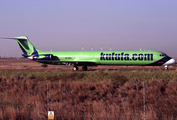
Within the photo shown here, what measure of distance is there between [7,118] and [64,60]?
25707 mm

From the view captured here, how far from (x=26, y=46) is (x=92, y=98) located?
84.8 ft

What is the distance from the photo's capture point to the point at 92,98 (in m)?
18.0

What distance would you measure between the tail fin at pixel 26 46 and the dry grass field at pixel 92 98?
38.3ft

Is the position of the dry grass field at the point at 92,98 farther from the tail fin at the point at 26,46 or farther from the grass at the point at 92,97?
the tail fin at the point at 26,46

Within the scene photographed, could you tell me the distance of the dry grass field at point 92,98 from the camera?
40.4ft

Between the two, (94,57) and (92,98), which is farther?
(94,57)

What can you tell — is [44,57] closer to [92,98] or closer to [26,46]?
[26,46]

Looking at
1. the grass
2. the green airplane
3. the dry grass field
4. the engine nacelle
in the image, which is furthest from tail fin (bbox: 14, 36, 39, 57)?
the grass

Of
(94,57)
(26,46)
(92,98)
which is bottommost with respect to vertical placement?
(92,98)

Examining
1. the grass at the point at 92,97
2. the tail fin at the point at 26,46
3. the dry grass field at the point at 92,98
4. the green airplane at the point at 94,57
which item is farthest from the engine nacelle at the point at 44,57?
the grass at the point at 92,97

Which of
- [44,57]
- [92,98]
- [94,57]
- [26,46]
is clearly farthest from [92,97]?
[26,46]

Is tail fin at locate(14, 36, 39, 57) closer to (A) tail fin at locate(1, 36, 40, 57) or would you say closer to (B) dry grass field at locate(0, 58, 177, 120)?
(A) tail fin at locate(1, 36, 40, 57)

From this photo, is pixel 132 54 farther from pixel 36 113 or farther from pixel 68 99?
pixel 36 113

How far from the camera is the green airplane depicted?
1302 inches
